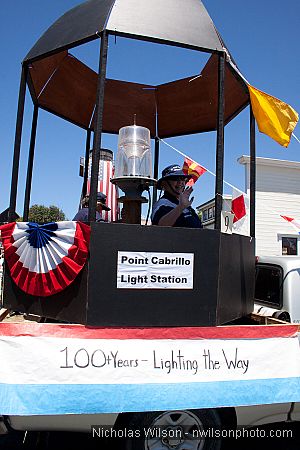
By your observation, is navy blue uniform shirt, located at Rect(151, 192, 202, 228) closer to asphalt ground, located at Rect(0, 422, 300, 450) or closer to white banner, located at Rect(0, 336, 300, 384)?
white banner, located at Rect(0, 336, 300, 384)

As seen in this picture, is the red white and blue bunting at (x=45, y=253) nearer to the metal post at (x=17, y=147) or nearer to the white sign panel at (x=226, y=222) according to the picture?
the metal post at (x=17, y=147)

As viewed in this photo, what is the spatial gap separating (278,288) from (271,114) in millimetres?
1832

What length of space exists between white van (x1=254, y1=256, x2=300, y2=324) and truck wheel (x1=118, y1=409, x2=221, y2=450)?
1.33 metres

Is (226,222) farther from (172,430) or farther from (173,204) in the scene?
(172,430)

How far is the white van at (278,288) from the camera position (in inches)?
155

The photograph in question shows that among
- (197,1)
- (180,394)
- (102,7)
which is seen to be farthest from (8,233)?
(197,1)

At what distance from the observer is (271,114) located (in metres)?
3.60

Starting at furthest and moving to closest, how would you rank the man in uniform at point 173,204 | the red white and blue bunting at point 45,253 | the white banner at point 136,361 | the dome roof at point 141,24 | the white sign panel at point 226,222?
the white sign panel at point 226,222 → the man in uniform at point 173,204 → the dome roof at point 141,24 → the red white and blue bunting at point 45,253 → the white banner at point 136,361

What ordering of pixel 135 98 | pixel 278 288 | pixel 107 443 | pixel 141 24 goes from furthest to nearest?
pixel 135 98 → pixel 278 288 → pixel 107 443 → pixel 141 24

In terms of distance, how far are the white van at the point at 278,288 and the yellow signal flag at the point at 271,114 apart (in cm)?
137

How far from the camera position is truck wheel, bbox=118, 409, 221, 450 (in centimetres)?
294

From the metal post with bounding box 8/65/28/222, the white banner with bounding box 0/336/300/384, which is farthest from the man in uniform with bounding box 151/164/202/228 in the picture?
the metal post with bounding box 8/65/28/222

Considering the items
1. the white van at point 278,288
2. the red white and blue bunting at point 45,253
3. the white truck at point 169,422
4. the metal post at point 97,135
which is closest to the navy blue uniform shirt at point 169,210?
the metal post at point 97,135

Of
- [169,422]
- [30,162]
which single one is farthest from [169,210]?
[30,162]
